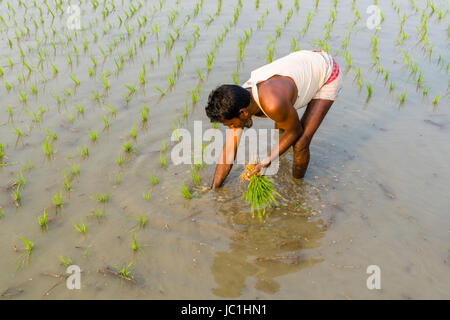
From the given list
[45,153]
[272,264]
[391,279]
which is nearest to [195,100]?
[45,153]

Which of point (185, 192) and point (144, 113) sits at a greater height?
point (144, 113)

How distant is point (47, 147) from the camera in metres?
3.24

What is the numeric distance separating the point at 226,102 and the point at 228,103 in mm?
14

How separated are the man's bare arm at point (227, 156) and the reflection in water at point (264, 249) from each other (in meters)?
0.21

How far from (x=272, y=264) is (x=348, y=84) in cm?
272

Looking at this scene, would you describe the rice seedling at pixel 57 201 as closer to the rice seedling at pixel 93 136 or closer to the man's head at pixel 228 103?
the rice seedling at pixel 93 136

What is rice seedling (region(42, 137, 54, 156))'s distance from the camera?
324cm

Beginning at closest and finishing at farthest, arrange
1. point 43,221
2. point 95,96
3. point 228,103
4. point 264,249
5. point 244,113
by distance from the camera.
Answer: point 228,103 < point 244,113 < point 264,249 < point 43,221 < point 95,96

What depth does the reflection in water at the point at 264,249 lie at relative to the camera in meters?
2.24

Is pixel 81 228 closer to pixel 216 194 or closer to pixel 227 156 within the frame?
pixel 216 194

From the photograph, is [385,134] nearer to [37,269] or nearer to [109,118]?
[109,118]

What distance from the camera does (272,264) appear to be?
2336mm

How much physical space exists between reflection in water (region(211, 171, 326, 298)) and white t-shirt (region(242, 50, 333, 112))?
31.6 inches

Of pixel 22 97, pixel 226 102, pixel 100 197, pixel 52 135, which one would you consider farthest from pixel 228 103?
pixel 22 97
